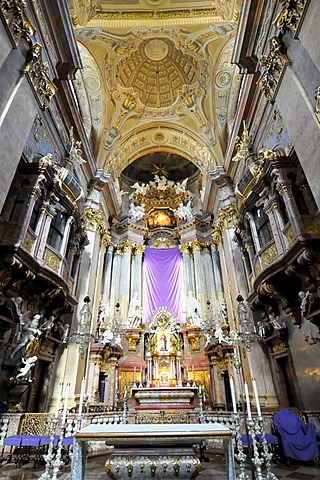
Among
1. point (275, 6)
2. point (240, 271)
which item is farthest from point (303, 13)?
point (240, 271)

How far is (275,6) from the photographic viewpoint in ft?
26.6

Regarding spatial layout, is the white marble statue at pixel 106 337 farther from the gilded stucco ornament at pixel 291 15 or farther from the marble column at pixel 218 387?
the gilded stucco ornament at pixel 291 15

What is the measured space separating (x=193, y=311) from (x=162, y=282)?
3031 mm

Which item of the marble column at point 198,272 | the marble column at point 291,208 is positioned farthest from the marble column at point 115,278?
the marble column at point 291,208

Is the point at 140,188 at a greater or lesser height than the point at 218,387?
greater

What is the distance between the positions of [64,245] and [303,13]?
29.7 feet

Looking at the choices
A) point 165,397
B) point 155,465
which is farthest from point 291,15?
point 165,397

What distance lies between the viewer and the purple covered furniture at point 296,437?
219 inches

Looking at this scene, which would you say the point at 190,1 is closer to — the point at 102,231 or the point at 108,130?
the point at 108,130

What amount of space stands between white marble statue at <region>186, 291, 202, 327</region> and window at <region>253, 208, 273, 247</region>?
7.07m

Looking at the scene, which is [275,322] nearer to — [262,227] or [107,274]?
[262,227]

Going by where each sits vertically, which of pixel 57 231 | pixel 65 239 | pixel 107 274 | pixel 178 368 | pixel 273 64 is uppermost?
pixel 273 64

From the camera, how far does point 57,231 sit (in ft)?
31.5

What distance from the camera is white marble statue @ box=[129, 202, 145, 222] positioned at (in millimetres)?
19095
